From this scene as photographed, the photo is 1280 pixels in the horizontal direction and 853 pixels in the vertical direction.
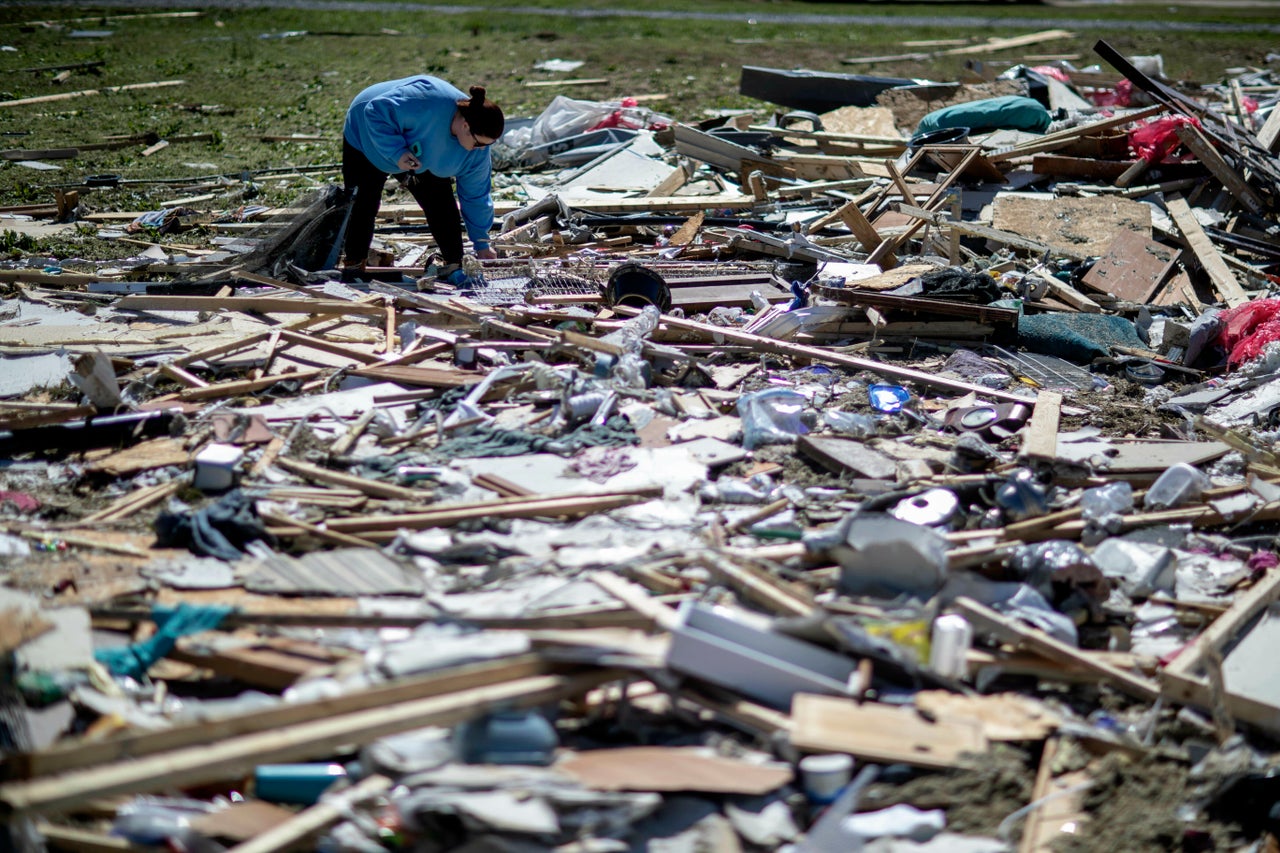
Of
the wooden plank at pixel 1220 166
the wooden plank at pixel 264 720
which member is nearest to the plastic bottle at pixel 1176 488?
the wooden plank at pixel 264 720

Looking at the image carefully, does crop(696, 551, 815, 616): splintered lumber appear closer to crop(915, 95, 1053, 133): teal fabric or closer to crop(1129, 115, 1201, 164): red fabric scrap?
crop(1129, 115, 1201, 164): red fabric scrap

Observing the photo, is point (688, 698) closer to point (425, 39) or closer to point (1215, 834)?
point (1215, 834)

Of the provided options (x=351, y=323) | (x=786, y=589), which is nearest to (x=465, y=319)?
(x=351, y=323)

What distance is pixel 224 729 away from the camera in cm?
318

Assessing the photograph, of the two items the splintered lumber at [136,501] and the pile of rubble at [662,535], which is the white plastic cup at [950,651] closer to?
the pile of rubble at [662,535]

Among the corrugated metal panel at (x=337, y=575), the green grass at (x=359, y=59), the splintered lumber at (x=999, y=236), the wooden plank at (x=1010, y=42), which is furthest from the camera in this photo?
the wooden plank at (x=1010, y=42)

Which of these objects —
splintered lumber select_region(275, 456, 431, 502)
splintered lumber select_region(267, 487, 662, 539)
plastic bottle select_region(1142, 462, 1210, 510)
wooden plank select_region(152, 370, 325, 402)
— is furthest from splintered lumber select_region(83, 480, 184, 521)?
plastic bottle select_region(1142, 462, 1210, 510)

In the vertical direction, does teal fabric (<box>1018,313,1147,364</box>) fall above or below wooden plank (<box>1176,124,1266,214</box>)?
below

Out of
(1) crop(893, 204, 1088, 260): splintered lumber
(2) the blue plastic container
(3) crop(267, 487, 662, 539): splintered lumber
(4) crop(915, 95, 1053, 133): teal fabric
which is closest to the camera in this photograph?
(2) the blue plastic container

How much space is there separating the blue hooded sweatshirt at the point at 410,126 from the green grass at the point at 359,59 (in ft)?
11.6

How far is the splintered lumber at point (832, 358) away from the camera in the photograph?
6.59 metres

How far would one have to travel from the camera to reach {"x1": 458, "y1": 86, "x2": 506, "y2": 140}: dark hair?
7.57 m

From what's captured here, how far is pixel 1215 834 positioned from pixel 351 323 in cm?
584

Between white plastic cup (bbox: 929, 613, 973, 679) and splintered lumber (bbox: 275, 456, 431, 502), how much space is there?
244 cm
